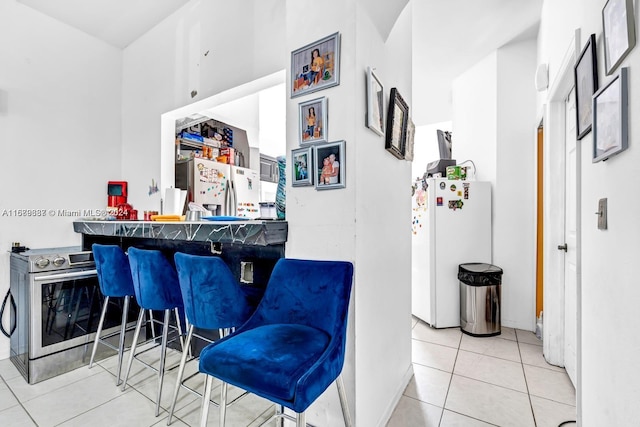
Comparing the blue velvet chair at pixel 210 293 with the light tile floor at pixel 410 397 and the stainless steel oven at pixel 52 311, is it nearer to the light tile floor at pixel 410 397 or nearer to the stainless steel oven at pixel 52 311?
the light tile floor at pixel 410 397

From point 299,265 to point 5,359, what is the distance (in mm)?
3080

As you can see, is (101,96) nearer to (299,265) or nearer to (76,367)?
(76,367)

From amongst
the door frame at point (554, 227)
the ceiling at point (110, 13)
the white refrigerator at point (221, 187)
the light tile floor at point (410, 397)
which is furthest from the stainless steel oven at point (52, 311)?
the door frame at point (554, 227)

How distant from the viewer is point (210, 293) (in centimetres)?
143

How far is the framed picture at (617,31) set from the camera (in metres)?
0.92

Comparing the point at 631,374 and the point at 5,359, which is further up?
the point at 631,374

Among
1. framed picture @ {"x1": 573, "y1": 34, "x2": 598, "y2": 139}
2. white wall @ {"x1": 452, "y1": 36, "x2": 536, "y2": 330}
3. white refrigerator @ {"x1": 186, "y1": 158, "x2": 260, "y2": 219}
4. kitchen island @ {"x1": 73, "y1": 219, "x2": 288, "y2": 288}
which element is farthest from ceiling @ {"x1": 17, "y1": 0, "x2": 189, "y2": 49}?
white wall @ {"x1": 452, "y1": 36, "x2": 536, "y2": 330}

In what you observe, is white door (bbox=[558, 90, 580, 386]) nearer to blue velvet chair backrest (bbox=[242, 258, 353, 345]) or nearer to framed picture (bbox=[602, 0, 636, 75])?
framed picture (bbox=[602, 0, 636, 75])

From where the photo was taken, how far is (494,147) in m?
3.41

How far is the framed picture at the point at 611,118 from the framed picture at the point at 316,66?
101cm

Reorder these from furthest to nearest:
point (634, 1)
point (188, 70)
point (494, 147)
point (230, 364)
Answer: point (494, 147) → point (188, 70) → point (230, 364) → point (634, 1)

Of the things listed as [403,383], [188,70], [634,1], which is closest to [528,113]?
[634,1]

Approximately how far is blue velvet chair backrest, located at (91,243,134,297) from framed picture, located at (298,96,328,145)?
1.62 metres

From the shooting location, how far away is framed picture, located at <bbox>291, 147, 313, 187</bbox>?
1504mm
